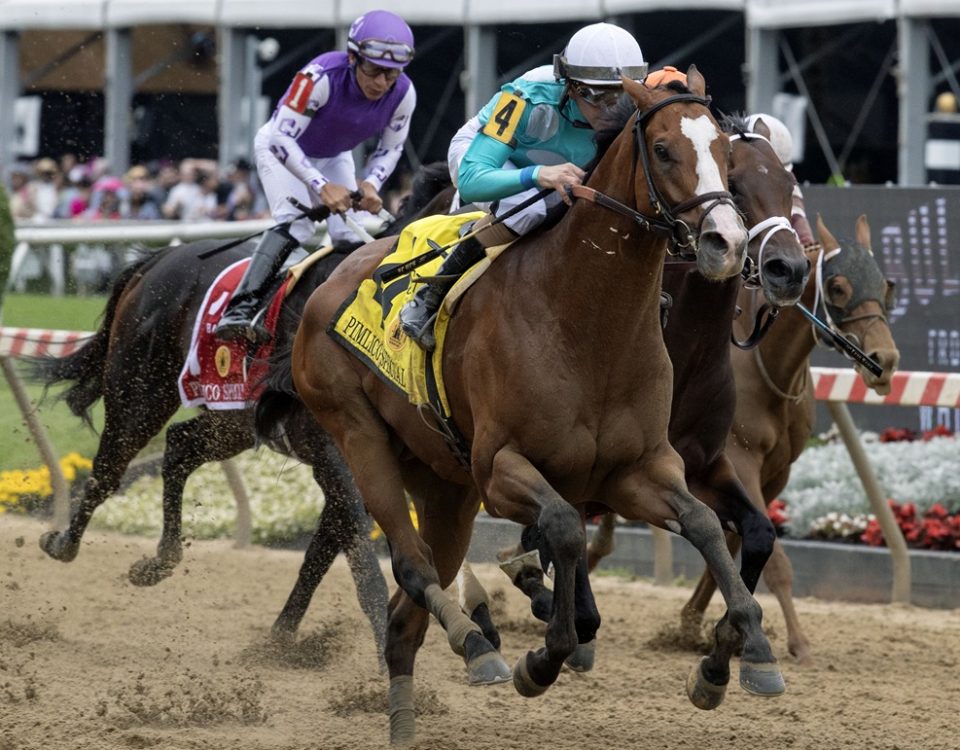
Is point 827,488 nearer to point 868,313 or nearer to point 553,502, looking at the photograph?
point 868,313

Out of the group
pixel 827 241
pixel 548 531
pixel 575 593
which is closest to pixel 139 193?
pixel 827 241

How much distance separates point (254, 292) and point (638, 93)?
2844 mm

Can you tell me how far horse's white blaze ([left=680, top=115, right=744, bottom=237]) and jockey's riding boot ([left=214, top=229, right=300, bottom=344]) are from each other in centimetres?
291

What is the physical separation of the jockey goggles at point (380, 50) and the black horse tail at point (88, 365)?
1869 mm

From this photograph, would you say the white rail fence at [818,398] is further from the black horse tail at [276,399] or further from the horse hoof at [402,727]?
the horse hoof at [402,727]

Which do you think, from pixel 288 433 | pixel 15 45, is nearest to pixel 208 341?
pixel 288 433


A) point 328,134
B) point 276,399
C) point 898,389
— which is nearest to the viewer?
point 276,399

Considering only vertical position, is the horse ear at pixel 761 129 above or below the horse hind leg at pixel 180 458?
above

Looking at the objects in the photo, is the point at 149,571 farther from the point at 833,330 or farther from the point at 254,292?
the point at 833,330

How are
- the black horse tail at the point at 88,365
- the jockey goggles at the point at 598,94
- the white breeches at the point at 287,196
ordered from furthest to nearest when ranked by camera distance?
the black horse tail at the point at 88,365 → the white breeches at the point at 287,196 → the jockey goggles at the point at 598,94

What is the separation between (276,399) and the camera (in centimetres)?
652

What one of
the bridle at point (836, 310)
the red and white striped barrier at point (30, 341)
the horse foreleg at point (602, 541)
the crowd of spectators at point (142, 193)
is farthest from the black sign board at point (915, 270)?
the crowd of spectators at point (142, 193)

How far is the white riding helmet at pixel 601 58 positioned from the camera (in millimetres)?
4980

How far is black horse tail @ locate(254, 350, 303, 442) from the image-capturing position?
21.0 ft
